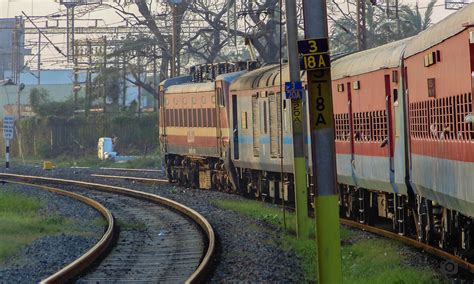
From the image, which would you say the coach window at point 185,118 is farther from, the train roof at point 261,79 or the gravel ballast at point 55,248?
the gravel ballast at point 55,248

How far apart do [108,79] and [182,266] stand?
2522 inches

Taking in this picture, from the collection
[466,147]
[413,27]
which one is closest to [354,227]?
[466,147]

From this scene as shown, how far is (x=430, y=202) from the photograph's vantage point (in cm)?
1655

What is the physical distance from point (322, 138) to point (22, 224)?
1376 cm

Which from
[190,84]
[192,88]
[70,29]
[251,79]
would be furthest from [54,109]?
[251,79]

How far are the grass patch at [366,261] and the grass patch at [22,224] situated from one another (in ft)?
15.2

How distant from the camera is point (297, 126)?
21.2 meters

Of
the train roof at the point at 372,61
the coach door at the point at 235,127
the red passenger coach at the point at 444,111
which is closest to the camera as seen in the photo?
the red passenger coach at the point at 444,111

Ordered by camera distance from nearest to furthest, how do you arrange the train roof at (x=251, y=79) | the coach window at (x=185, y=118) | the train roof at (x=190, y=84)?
the train roof at (x=251, y=79) → the train roof at (x=190, y=84) → the coach window at (x=185, y=118)

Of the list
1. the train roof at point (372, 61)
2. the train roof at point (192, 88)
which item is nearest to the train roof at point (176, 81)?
the train roof at point (192, 88)

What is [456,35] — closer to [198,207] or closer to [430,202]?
[430,202]

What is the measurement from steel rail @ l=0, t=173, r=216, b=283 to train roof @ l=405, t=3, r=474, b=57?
14.0ft

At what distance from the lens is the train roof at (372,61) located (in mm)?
18625

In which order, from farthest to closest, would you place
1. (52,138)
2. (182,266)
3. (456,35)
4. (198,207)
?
(52,138), (198,207), (182,266), (456,35)
